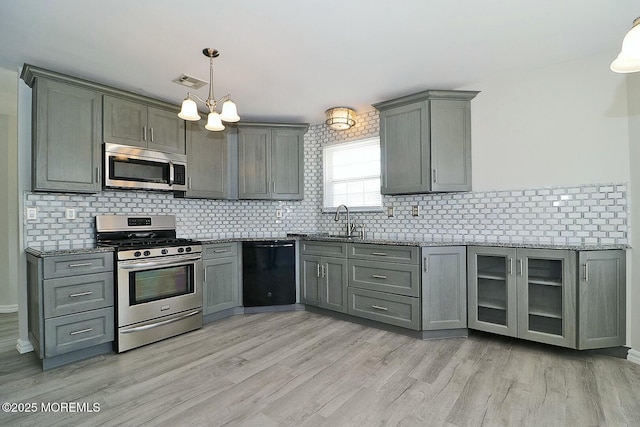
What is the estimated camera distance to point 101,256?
2697 millimetres

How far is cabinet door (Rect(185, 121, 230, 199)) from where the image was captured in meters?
3.74

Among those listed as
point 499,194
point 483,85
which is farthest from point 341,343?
point 483,85

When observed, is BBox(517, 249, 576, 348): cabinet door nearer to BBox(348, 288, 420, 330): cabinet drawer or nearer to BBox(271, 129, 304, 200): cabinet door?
BBox(348, 288, 420, 330): cabinet drawer

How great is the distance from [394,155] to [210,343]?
106 inches

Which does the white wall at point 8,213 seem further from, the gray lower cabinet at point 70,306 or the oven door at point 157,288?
the oven door at point 157,288

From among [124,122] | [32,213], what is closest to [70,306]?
[32,213]

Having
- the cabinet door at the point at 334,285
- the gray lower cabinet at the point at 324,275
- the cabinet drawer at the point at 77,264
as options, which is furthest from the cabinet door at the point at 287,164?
the cabinet drawer at the point at 77,264

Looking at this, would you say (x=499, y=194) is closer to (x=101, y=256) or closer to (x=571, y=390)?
(x=571, y=390)

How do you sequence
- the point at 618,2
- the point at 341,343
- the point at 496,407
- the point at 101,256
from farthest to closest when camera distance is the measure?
the point at 341,343, the point at 101,256, the point at 618,2, the point at 496,407

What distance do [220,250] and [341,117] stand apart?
2.13 metres

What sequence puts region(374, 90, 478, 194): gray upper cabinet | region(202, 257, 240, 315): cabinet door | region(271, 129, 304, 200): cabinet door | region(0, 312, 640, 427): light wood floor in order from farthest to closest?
1. region(271, 129, 304, 200): cabinet door
2. region(202, 257, 240, 315): cabinet door
3. region(374, 90, 478, 194): gray upper cabinet
4. region(0, 312, 640, 427): light wood floor

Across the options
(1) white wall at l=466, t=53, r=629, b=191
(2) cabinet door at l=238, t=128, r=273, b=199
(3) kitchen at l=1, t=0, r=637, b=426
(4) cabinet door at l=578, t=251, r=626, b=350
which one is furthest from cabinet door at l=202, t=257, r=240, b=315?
(4) cabinet door at l=578, t=251, r=626, b=350

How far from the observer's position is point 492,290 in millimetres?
2969

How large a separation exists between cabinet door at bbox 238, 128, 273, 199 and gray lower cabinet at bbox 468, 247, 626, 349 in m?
2.58
